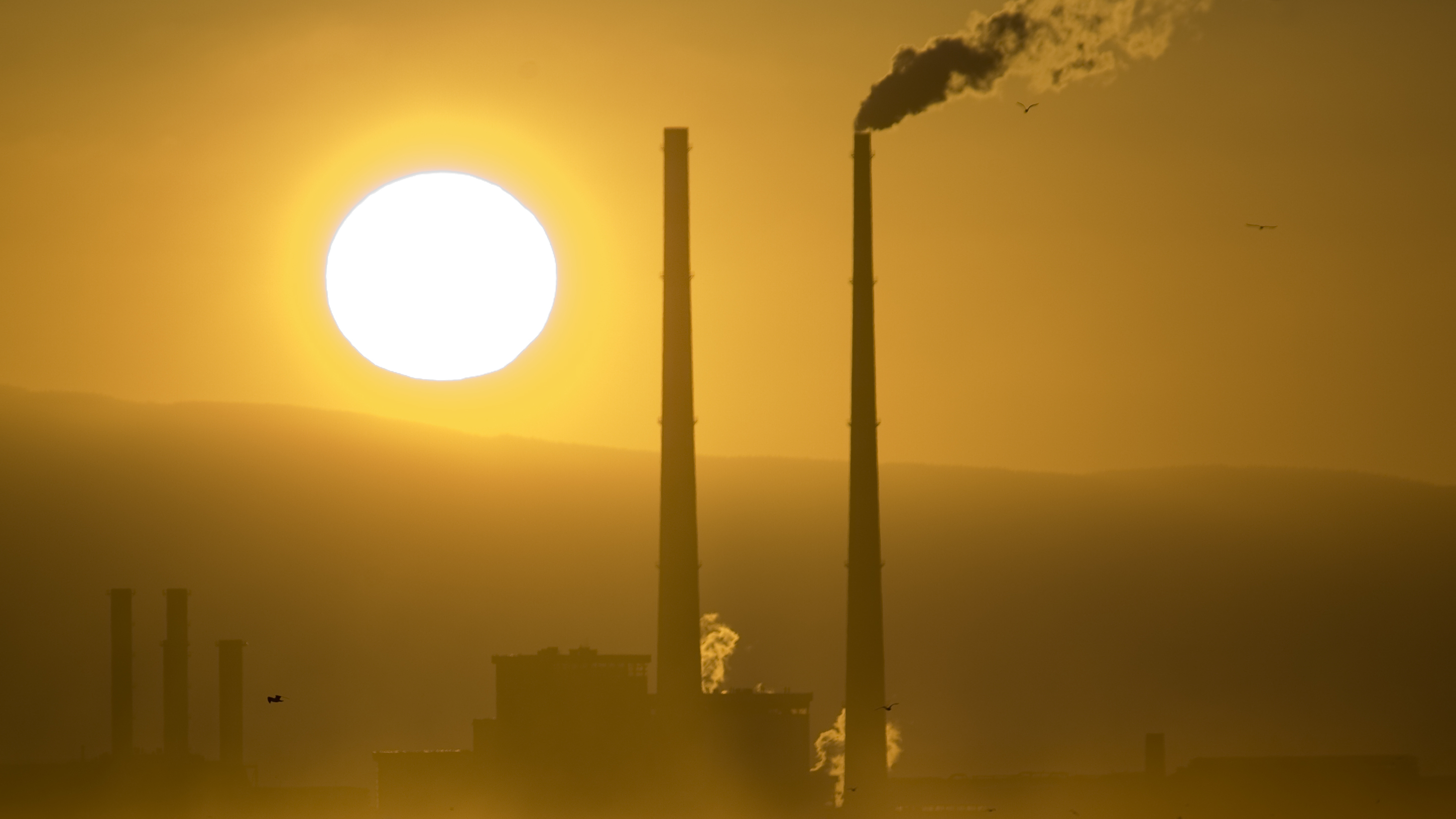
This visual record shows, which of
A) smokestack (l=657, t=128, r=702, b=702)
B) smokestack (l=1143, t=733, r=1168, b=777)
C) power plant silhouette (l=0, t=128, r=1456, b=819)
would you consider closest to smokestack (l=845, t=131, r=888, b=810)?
power plant silhouette (l=0, t=128, r=1456, b=819)

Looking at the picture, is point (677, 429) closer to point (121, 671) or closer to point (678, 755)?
point (678, 755)

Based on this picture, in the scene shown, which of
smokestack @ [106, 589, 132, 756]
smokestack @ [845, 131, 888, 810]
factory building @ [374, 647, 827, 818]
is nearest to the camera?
smokestack @ [845, 131, 888, 810]

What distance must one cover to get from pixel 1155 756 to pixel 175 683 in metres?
32.3

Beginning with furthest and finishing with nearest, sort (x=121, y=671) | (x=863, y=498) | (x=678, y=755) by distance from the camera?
(x=121, y=671), (x=678, y=755), (x=863, y=498)

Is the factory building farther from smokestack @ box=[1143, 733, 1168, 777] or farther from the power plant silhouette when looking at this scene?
smokestack @ box=[1143, 733, 1168, 777]

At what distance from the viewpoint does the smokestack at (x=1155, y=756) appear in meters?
60.4

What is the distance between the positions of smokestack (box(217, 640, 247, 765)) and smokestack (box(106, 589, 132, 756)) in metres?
2.98

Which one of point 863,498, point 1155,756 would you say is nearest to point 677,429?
point 863,498

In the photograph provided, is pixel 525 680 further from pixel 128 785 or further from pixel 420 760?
pixel 128 785

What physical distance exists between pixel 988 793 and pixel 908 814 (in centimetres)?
998

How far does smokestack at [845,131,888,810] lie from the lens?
43312 mm

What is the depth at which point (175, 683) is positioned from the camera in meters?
60.9

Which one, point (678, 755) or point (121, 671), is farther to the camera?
point (121, 671)

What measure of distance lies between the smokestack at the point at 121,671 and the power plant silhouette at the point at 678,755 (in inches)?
2.7
